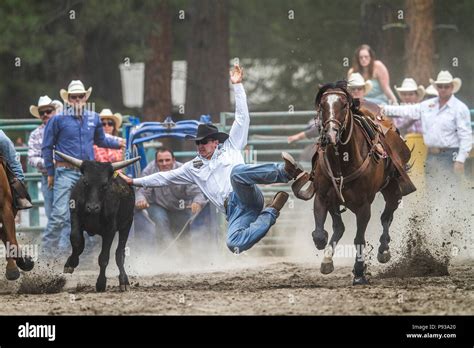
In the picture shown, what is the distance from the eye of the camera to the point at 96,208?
12.9m

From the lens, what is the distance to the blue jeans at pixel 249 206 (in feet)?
41.6

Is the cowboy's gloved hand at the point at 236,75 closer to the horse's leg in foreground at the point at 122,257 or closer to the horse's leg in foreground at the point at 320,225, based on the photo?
the horse's leg in foreground at the point at 320,225

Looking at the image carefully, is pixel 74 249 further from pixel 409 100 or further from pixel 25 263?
pixel 409 100

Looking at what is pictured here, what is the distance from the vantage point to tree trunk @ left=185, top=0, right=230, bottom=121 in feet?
81.4

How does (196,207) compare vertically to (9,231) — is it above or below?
below

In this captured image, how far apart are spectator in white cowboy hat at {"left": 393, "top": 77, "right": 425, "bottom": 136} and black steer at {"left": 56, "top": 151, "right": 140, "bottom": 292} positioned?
5162mm

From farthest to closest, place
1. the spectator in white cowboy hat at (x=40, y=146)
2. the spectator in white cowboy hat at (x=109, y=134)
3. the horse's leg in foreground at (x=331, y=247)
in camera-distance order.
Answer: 1. the spectator in white cowboy hat at (x=109, y=134)
2. the spectator in white cowboy hat at (x=40, y=146)
3. the horse's leg in foreground at (x=331, y=247)

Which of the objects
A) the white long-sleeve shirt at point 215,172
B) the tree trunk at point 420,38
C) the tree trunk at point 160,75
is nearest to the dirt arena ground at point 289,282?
the white long-sleeve shirt at point 215,172

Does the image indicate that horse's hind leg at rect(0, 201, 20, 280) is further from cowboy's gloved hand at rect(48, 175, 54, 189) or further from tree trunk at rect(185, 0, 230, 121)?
tree trunk at rect(185, 0, 230, 121)

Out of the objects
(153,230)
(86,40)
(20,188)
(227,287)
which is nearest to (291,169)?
(227,287)

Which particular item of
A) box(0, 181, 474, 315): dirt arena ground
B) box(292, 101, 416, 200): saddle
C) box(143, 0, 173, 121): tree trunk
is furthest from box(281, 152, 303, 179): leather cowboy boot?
box(143, 0, 173, 121): tree trunk

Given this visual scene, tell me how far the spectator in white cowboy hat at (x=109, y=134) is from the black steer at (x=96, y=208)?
3243 mm

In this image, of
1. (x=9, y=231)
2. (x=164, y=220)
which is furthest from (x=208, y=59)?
(x=9, y=231)

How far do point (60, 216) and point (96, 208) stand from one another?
315 cm
